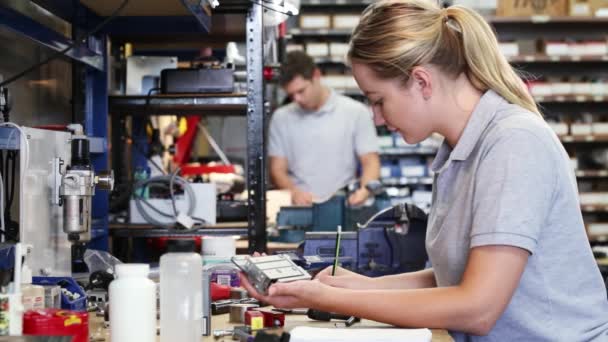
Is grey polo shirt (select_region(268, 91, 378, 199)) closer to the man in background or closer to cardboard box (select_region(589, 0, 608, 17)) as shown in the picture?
the man in background

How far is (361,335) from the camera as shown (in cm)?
147

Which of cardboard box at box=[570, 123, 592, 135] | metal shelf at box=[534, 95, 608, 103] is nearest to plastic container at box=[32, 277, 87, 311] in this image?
metal shelf at box=[534, 95, 608, 103]

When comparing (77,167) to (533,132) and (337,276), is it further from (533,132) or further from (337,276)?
(533,132)

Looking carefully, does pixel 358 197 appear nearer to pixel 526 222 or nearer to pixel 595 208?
pixel 526 222

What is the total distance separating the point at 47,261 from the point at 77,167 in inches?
9.2

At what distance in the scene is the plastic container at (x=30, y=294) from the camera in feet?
4.44

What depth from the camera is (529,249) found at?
58.6 inches

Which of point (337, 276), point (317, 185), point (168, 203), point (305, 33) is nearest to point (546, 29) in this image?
point (305, 33)

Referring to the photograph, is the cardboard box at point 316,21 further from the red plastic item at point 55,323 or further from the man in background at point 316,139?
the red plastic item at point 55,323

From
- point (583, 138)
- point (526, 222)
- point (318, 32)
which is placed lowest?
point (526, 222)

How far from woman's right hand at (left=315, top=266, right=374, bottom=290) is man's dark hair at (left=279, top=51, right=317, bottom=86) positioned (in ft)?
9.24

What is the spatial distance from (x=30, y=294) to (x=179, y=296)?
0.25 meters

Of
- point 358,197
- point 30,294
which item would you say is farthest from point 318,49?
point 30,294

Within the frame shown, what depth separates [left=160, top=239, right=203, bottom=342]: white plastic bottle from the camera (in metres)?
1.43
